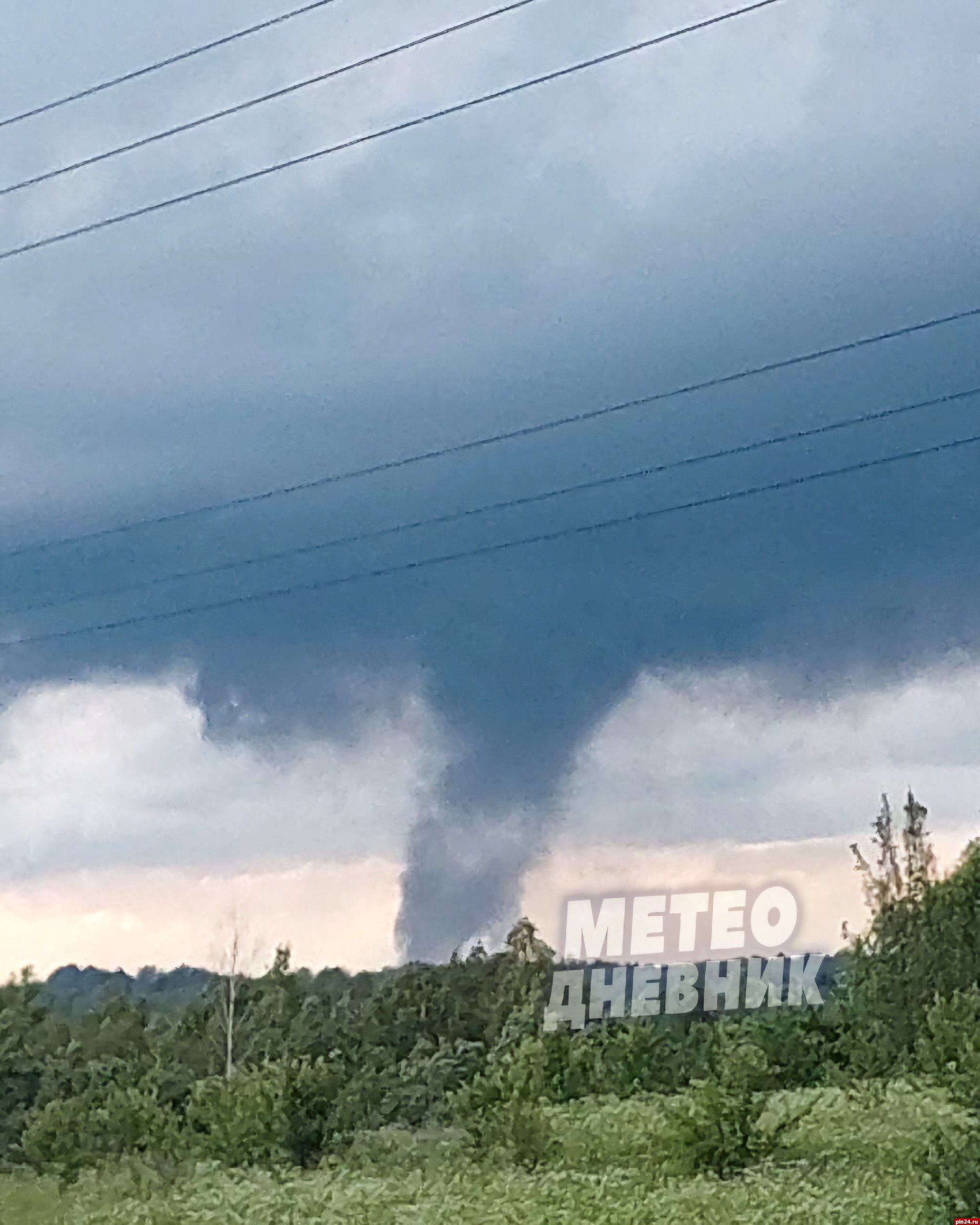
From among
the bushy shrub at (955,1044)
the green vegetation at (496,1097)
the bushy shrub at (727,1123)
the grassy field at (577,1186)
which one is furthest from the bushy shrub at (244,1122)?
the bushy shrub at (955,1044)

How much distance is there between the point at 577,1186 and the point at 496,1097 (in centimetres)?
398

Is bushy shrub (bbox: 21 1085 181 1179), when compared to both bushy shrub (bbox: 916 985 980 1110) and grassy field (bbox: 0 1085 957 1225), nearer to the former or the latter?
grassy field (bbox: 0 1085 957 1225)

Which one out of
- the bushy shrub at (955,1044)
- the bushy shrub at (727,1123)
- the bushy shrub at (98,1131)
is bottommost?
the bushy shrub at (98,1131)

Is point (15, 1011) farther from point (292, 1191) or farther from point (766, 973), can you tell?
point (766, 973)

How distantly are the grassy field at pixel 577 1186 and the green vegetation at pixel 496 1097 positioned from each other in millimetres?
54

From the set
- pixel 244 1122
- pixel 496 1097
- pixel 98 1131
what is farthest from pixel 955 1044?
pixel 98 1131

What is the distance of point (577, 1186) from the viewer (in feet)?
61.0

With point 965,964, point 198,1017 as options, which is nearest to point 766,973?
point 965,964

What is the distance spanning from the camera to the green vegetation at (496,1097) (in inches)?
711

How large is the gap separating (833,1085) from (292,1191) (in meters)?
8.85

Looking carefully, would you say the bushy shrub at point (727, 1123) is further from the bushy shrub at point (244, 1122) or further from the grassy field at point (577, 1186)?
the bushy shrub at point (244, 1122)

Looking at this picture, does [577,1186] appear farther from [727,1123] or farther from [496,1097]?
[496,1097]

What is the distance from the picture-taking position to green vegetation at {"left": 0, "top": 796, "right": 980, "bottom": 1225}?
59.2ft

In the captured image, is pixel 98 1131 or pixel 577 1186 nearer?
pixel 577 1186
